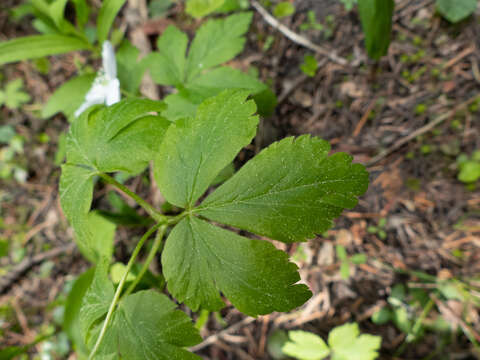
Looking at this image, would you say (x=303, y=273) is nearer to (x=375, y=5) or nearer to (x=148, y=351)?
(x=148, y=351)

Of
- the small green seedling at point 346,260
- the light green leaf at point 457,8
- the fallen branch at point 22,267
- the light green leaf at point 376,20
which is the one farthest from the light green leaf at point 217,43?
the fallen branch at point 22,267

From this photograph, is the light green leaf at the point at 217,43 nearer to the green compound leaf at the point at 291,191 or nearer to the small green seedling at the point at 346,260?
the green compound leaf at the point at 291,191

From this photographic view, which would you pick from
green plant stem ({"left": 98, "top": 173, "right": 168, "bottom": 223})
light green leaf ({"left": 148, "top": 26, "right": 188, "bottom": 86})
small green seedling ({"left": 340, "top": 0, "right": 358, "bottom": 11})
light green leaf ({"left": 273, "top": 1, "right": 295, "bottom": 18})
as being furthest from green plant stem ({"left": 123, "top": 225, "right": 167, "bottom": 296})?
small green seedling ({"left": 340, "top": 0, "right": 358, "bottom": 11})

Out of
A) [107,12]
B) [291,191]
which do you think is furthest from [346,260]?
[107,12]

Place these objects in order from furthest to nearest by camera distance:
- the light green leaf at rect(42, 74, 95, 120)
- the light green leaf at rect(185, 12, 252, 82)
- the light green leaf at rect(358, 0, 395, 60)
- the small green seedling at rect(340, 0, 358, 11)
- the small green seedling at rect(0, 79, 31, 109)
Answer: the small green seedling at rect(0, 79, 31, 109) → the small green seedling at rect(340, 0, 358, 11) → the light green leaf at rect(42, 74, 95, 120) → the light green leaf at rect(185, 12, 252, 82) → the light green leaf at rect(358, 0, 395, 60)

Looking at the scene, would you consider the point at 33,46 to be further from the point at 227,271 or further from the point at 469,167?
the point at 469,167

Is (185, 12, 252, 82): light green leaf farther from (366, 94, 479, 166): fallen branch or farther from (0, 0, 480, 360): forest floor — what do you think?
(366, 94, 479, 166): fallen branch

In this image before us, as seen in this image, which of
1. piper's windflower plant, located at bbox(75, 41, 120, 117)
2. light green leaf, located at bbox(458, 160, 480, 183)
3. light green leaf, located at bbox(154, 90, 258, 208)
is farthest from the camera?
light green leaf, located at bbox(458, 160, 480, 183)
